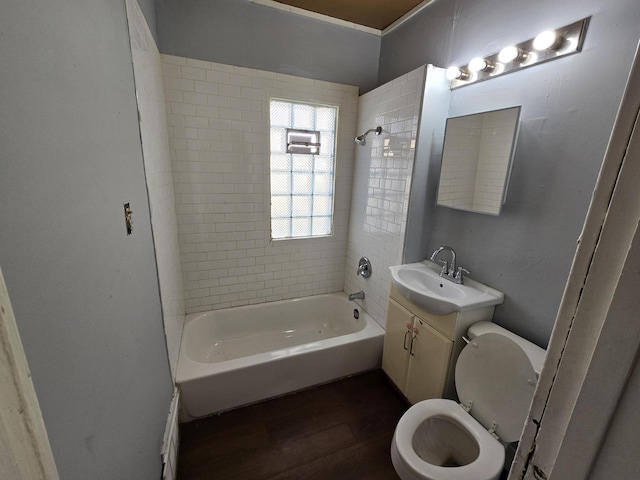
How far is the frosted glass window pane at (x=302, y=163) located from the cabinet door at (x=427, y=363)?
5.12 feet

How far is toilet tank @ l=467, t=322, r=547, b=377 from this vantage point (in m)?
1.19

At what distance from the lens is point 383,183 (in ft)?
7.04

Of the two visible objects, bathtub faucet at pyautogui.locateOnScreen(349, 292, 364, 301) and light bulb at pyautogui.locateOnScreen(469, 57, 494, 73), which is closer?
light bulb at pyautogui.locateOnScreen(469, 57, 494, 73)

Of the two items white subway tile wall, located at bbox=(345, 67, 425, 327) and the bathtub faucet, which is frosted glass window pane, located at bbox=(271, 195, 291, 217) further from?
the bathtub faucet

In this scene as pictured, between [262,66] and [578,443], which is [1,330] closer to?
[578,443]

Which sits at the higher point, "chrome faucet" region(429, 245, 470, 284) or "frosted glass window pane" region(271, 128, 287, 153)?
"frosted glass window pane" region(271, 128, 287, 153)

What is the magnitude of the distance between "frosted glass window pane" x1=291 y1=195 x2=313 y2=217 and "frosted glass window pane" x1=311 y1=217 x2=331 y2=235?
116 mm

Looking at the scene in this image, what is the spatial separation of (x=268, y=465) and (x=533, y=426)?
5.14 ft

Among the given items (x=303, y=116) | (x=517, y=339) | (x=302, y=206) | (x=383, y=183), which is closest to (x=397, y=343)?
(x=517, y=339)

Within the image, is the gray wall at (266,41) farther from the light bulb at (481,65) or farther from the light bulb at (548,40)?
the light bulb at (548,40)

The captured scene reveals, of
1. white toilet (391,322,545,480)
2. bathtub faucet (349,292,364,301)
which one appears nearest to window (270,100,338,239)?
bathtub faucet (349,292,364,301)

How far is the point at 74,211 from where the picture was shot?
2.03ft

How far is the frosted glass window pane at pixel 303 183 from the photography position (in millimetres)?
2473

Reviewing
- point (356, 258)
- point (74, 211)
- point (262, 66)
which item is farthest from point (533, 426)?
point (262, 66)
